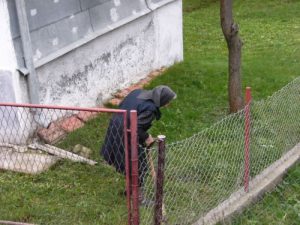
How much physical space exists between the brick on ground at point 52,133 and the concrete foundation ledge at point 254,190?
2.45 meters

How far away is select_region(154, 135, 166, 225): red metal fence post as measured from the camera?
4617 millimetres

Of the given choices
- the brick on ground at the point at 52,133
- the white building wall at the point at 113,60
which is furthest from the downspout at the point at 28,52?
the brick on ground at the point at 52,133

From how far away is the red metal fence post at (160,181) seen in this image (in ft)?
15.1

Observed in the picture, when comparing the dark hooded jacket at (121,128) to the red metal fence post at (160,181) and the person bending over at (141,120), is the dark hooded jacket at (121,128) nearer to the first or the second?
the person bending over at (141,120)

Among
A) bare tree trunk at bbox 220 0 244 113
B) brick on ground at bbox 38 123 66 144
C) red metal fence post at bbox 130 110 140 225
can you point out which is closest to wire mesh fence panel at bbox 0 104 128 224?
brick on ground at bbox 38 123 66 144

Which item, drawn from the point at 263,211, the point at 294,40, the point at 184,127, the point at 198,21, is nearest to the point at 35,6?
the point at 184,127

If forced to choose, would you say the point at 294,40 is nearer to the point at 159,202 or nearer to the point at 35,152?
the point at 35,152

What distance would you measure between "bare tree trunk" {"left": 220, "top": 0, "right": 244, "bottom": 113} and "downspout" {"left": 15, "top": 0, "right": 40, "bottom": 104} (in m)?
2.55

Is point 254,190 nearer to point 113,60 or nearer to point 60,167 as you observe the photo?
point 60,167

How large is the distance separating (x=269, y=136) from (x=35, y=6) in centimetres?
312

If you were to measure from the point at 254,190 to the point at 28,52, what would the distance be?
2.98m

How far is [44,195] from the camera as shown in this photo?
19.8 feet

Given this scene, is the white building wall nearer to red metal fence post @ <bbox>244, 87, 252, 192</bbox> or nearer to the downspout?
the downspout

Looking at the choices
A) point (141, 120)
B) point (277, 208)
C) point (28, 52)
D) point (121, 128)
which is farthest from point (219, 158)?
point (28, 52)
